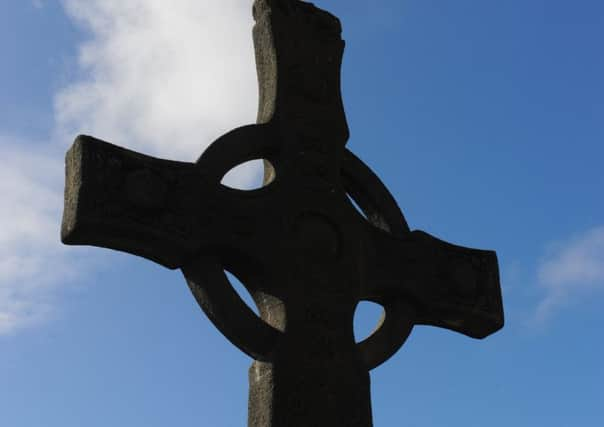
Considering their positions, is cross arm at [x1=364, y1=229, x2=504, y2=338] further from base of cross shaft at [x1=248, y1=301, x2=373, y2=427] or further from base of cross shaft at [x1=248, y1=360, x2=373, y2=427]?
base of cross shaft at [x1=248, y1=360, x2=373, y2=427]

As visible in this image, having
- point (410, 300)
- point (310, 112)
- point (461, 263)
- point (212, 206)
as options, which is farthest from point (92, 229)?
point (461, 263)

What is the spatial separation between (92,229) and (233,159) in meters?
0.85

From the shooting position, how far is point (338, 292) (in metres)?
4.64

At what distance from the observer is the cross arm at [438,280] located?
5.09 metres

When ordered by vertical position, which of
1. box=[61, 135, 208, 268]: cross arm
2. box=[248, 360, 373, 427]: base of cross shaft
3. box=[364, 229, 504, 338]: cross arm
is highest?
box=[364, 229, 504, 338]: cross arm

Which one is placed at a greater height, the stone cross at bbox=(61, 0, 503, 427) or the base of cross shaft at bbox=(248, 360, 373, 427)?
the stone cross at bbox=(61, 0, 503, 427)

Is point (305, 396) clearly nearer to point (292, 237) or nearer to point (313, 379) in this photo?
point (313, 379)

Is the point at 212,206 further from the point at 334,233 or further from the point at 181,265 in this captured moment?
the point at 334,233

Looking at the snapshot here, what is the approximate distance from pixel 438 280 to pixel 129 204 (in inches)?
78.8

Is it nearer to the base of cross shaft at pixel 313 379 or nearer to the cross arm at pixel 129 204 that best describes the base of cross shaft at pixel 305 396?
the base of cross shaft at pixel 313 379

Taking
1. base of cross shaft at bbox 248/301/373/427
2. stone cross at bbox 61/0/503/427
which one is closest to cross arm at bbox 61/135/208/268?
stone cross at bbox 61/0/503/427

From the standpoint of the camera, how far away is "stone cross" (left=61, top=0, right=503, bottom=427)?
4203 millimetres

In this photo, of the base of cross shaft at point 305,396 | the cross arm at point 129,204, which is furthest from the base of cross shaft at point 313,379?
the cross arm at point 129,204

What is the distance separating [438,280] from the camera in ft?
17.6
